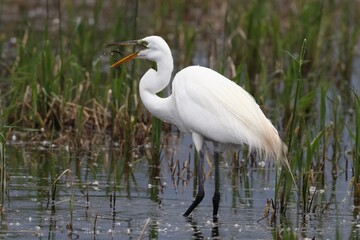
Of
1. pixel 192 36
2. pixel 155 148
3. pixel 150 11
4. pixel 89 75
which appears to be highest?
pixel 150 11

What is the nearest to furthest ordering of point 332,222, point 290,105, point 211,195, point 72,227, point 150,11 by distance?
point 72,227
point 332,222
point 211,195
point 290,105
point 150,11

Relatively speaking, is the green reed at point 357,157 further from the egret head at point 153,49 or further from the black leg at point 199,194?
the egret head at point 153,49

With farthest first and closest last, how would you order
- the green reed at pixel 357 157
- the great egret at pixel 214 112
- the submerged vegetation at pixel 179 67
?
1. the submerged vegetation at pixel 179 67
2. the green reed at pixel 357 157
3. the great egret at pixel 214 112

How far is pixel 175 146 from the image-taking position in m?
11.3

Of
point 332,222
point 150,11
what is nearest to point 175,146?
point 332,222

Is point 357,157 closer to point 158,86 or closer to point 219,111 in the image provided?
point 219,111

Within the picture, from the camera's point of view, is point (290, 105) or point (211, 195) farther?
point (290, 105)

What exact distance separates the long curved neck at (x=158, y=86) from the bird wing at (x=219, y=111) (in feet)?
0.57

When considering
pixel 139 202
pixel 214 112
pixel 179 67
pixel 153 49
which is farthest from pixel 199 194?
pixel 179 67

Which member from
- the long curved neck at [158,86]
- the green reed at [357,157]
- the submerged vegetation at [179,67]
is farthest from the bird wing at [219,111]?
the green reed at [357,157]

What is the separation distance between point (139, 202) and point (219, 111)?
109cm

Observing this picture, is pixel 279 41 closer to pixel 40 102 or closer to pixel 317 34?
pixel 317 34

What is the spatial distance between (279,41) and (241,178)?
5030mm

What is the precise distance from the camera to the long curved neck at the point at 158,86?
340 inches
